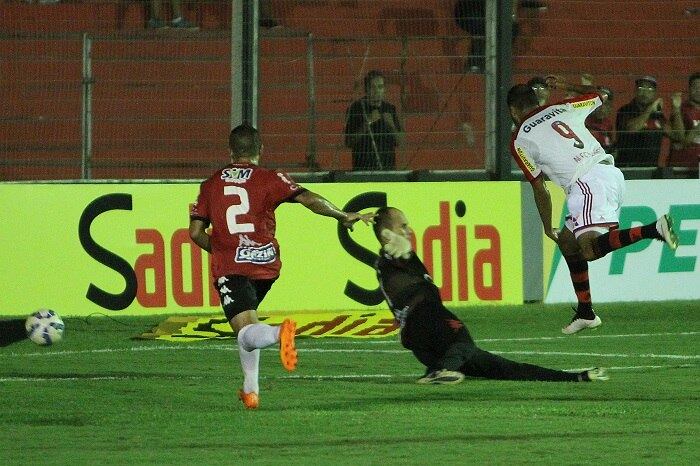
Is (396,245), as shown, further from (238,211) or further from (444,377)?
→ (238,211)

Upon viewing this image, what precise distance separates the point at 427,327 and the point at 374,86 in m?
6.80

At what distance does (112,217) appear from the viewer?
15.2 meters

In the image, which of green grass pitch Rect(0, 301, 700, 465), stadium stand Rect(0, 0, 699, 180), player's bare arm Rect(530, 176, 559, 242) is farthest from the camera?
stadium stand Rect(0, 0, 699, 180)

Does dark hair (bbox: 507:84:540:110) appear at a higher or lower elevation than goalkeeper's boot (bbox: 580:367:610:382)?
higher

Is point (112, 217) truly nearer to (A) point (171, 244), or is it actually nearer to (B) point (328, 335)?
(A) point (171, 244)

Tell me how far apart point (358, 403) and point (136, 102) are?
780cm

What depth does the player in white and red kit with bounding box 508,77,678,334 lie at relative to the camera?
Answer: 1210 cm

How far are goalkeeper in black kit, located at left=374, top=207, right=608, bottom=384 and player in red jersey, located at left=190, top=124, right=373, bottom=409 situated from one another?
0.59 m

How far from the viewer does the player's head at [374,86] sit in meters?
16.3

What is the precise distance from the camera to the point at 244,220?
9266 mm

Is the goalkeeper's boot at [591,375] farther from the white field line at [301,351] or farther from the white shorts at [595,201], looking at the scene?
the white shorts at [595,201]

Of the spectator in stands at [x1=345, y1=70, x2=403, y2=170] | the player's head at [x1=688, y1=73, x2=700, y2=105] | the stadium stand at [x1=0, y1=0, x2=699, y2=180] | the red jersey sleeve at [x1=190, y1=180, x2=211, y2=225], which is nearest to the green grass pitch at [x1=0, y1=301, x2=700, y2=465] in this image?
the red jersey sleeve at [x1=190, y1=180, x2=211, y2=225]

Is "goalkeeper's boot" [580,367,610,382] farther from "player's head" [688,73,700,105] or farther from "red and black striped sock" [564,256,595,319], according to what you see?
"player's head" [688,73,700,105]

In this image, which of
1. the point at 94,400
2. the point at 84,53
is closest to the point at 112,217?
the point at 84,53
